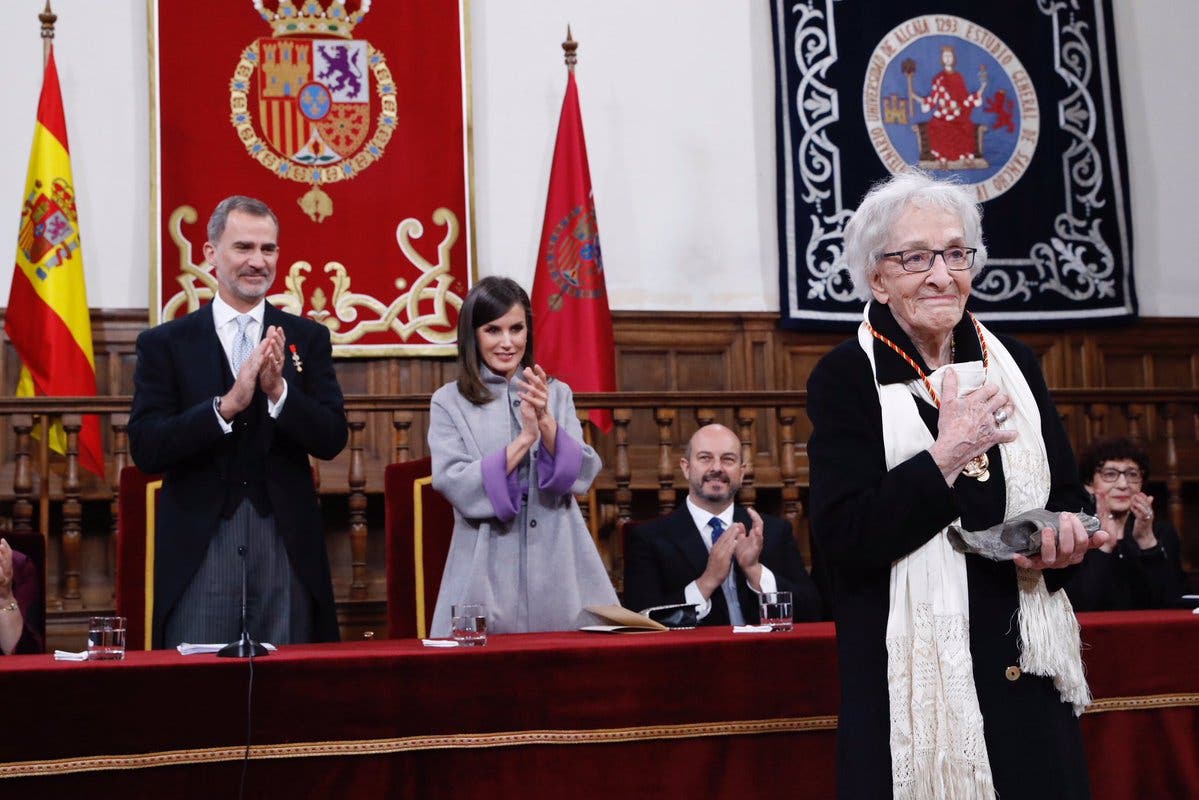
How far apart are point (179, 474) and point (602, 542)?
2.53 m

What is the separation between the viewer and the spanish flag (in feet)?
18.1

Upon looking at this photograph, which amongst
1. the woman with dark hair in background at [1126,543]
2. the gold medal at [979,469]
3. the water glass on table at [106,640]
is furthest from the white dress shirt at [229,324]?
the woman with dark hair in background at [1126,543]

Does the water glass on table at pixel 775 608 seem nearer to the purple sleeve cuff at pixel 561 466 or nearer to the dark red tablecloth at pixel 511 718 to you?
the dark red tablecloth at pixel 511 718

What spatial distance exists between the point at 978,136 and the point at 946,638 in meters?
5.64

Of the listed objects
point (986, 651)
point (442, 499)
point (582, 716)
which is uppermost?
point (442, 499)

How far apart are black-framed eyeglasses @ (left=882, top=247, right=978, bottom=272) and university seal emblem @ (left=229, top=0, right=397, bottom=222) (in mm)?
4692

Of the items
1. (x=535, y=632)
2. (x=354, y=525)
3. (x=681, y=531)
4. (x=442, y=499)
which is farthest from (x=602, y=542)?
(x=535, y=632)

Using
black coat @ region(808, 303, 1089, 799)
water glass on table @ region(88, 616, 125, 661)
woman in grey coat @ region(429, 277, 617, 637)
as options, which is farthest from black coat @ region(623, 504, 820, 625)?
black coat @ region(808, 303, 1089, 799)

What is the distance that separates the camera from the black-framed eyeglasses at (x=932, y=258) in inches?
75.1

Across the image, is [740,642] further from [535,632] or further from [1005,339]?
[1005,339]

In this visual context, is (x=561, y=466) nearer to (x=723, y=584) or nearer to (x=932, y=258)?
(x=723, y=584)

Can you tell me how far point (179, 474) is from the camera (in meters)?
2.98

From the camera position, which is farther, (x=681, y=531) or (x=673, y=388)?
(x=673, y=388)

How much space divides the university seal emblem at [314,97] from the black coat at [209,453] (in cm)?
326
